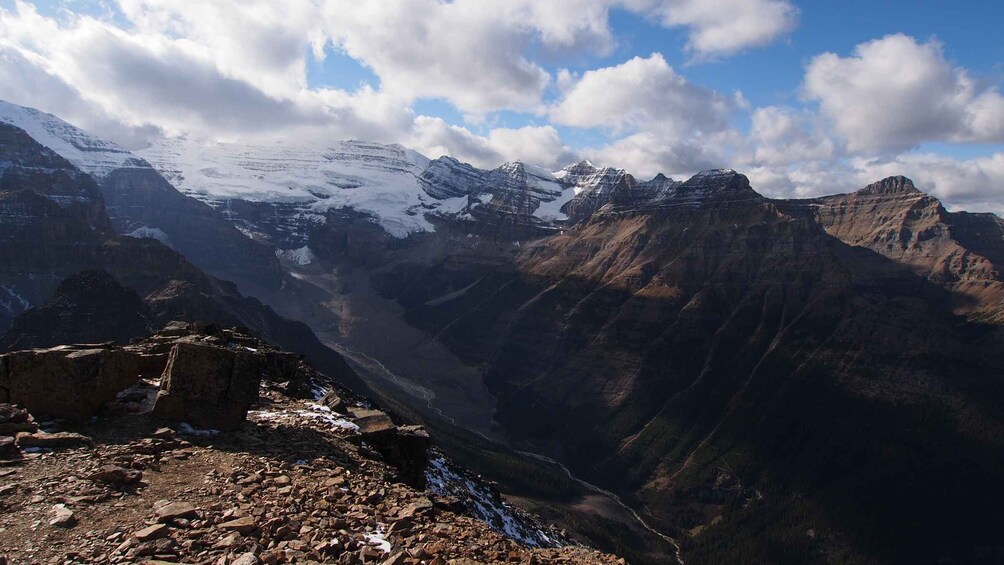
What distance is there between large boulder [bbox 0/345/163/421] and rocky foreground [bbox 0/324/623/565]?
0.08m

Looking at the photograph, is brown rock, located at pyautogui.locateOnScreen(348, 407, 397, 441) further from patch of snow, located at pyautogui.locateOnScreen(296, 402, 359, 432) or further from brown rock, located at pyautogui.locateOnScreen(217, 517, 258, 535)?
brown rock, located at pyautogui.locateOnScreen(217, 517, 258, 535)

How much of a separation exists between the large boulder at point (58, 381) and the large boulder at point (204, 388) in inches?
90.9

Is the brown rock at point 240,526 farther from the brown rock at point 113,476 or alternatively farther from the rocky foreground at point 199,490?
the brown rock at point 113,476

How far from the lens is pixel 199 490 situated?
59.8 ft

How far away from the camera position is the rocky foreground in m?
15.1

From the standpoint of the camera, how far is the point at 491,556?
16406mm

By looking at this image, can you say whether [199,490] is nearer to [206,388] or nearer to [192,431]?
[192,431]

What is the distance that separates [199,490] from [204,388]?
6967 mm

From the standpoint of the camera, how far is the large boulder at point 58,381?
72.7 ft

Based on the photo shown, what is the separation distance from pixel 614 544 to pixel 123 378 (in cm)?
17805

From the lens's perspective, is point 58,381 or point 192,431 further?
point 192,431

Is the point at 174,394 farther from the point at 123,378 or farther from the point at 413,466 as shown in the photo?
the point at 413,466

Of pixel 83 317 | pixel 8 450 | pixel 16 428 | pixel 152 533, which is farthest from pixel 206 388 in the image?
pixel 83 317

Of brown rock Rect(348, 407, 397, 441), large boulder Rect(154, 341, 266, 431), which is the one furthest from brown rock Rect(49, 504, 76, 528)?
brown rock Rect(348, 407, 397, 441)
